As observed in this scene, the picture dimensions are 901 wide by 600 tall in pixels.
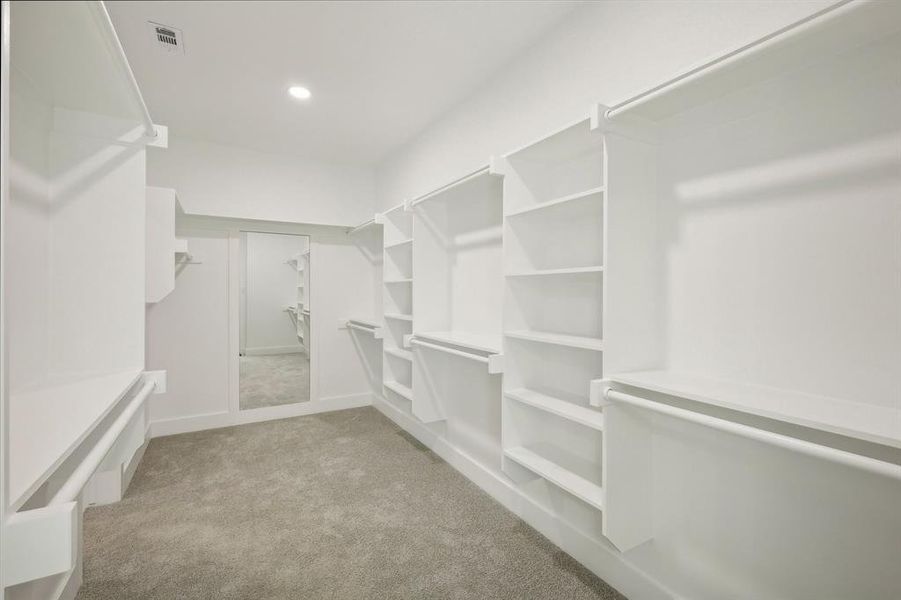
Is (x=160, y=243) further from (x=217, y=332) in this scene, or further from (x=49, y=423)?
(x=49, y=423)

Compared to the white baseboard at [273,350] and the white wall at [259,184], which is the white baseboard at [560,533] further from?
the white wall at [259,184]

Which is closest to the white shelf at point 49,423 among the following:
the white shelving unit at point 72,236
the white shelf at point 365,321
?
the white shelving unit at point 72,236

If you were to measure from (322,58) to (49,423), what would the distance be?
2011 millimetres

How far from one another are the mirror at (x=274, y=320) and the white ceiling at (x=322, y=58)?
1.13 m

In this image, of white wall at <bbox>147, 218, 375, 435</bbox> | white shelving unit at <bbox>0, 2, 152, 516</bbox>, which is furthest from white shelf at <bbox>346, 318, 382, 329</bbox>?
white shelving unit at <bbox>0, 2, 152, 516</bbox>

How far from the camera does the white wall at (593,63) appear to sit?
129 cm

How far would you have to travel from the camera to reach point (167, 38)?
1.96 m

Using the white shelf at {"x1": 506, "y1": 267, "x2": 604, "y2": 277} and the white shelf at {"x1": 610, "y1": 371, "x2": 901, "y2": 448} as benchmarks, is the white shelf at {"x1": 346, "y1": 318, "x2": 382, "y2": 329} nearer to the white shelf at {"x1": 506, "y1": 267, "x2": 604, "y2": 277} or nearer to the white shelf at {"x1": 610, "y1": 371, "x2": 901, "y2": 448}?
the white shelf at {"x1": 506, "y1": 267, "x2": 604, "y2": 277}

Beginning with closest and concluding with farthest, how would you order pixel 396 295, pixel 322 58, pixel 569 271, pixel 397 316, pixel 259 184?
pixel 569 271 < pixel 322 58 < pixel 397 316 < pixel 396 295 < pixel 259 184

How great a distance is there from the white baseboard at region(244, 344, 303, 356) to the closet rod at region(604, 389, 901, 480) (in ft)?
11.2

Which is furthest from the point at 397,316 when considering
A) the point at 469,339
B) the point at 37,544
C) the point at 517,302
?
the point at 37,544

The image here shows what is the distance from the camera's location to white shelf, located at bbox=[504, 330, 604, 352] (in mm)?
1450

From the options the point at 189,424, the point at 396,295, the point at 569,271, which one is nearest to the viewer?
the point at 569,271

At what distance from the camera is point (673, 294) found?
1.46 m
